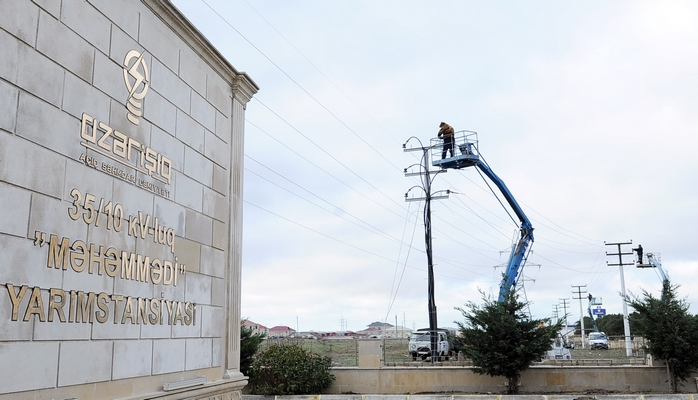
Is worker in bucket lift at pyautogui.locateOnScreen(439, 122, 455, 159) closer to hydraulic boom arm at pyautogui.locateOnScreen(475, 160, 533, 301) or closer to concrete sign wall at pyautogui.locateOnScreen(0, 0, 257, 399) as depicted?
hydraulic boom arm at pyautogui.locateOnScreen(475, 160, 533, 301)

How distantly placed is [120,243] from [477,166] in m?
20.9

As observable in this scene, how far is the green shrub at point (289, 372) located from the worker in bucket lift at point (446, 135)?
38.4ft

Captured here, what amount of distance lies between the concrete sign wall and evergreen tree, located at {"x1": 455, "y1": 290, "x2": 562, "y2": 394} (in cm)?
987

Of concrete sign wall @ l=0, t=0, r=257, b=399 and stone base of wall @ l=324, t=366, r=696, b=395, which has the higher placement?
concrete sign wall @ l=0, t=0, r=257, b=399

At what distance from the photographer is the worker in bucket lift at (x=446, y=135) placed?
86.6 ft

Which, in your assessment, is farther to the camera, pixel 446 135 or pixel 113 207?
pixel 446 135

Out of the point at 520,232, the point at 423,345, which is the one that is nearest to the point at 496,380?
the point at 423,345

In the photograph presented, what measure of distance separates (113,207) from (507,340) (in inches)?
522

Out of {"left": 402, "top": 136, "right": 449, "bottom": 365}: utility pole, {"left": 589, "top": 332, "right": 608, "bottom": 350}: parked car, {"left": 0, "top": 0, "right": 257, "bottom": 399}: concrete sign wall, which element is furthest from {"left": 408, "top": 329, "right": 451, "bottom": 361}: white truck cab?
{"left": 589, "top": 332, "right": 608, "bottom": 350}: parked car

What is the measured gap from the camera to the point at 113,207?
6.51m

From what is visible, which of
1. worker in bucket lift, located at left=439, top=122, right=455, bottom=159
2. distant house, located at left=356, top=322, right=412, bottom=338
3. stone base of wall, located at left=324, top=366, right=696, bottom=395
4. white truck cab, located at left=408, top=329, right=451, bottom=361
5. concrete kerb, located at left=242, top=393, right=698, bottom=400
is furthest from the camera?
distant house, located at left=356, top=322, right=412, bottom=338

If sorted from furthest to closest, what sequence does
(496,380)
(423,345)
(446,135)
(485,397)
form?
1. (446,135)
2. (423,345)
3. (496,380)
4. (485,397)

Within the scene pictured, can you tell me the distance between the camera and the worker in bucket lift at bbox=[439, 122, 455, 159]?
1039 inches

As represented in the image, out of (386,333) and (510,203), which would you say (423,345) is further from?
(386,333)
